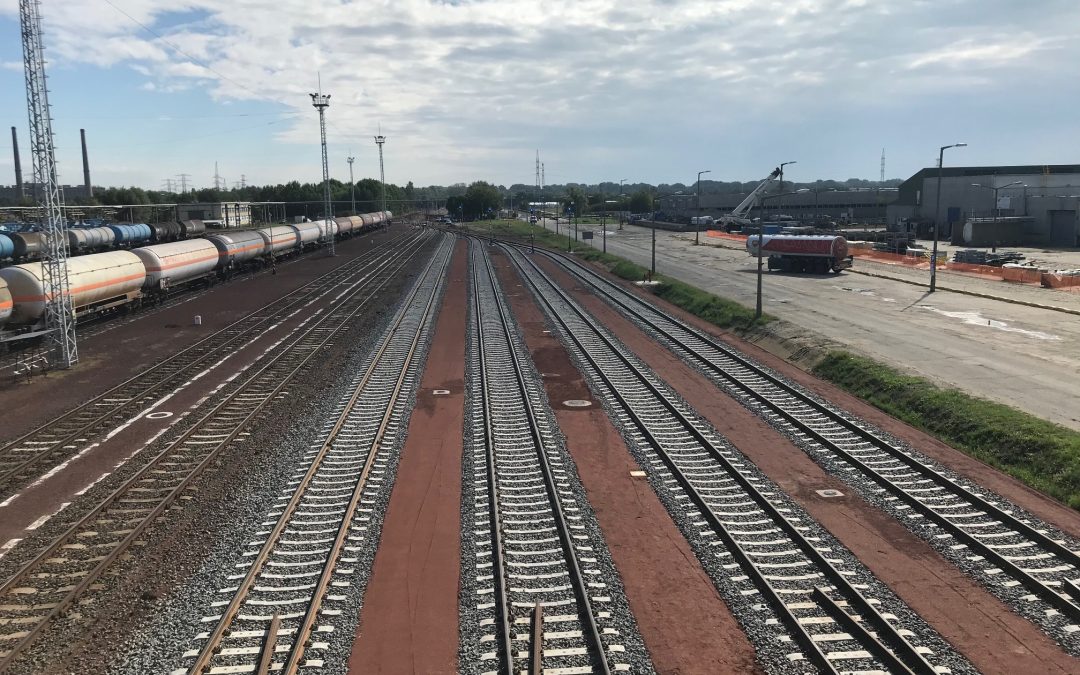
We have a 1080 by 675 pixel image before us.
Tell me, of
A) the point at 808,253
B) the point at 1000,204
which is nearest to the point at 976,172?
the point at 1000,204

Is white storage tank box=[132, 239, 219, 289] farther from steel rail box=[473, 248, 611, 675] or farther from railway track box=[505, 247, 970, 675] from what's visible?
railway track box=[505, 247, 970, 675]

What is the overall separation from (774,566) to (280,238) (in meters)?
70.2

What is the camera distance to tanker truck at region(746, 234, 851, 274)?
222 feet

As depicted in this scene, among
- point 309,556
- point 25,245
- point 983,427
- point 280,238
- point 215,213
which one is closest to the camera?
point 309,556

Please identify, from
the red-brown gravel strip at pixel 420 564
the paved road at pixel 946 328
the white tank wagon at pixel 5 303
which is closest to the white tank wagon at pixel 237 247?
the white tank wagon at pixel 5 303

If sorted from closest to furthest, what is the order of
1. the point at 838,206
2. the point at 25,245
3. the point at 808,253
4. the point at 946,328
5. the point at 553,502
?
the point at 553,502 → the point at 946,328 → the point at 25,245 → the point at 808,253 → the point at 838,206

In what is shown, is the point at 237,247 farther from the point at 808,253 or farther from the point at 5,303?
the point at 808,253

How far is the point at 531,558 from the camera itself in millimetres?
14461

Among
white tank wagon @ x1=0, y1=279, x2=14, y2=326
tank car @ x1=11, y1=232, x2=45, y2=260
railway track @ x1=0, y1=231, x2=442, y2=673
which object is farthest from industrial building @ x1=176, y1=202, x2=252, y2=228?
railway track @ x1=0, y1=231, x2=442, y2=673

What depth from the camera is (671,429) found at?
22.6m

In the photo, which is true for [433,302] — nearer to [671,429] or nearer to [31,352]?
[31,352]

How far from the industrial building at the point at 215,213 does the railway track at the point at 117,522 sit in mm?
111913

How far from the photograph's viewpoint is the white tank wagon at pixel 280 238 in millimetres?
71213

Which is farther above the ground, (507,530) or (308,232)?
(308,232)
